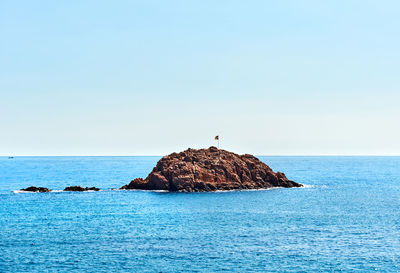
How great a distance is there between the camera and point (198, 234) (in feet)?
201

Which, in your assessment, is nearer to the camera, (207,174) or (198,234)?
(198,234)

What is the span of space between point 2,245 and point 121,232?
1590 cm

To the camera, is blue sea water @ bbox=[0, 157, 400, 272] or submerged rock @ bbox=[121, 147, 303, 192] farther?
submerged rock @ bbox=[121, 147, 303, 192]

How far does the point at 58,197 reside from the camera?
10150 centimetres

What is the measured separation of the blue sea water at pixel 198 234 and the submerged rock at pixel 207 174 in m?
10.2

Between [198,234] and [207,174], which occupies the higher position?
[207,174]

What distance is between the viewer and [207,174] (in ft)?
368

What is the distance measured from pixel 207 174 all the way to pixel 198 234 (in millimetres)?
51395

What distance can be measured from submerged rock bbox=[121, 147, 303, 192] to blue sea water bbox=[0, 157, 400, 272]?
10151mm

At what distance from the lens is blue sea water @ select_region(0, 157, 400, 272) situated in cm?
4706

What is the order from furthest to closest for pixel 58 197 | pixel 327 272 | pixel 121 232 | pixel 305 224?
1. pixel 58 197
2. pixel 305 224
3. pixel 121 232
4. pixel 327 272

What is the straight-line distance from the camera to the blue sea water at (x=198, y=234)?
4706 cm

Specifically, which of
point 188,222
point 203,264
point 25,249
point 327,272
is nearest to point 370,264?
point 327,272

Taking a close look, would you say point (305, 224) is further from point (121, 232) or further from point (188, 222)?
point (121, 232)
